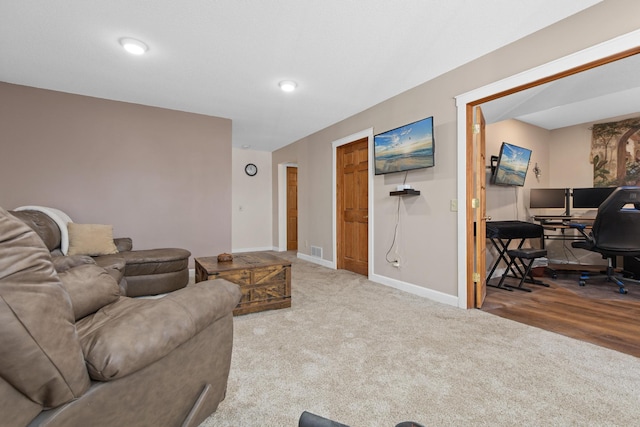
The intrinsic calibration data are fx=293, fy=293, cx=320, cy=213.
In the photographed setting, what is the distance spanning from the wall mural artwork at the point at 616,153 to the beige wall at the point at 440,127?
12.8 ft

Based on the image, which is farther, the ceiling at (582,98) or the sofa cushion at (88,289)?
the ceiling at (582,98)

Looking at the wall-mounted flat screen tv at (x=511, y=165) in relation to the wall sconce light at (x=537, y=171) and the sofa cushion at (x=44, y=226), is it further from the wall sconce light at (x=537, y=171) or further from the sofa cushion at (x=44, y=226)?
the sofa cushion at (x=44, y=226)

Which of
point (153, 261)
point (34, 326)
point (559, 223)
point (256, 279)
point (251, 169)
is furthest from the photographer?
point (251, 169)

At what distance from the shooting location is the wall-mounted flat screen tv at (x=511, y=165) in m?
4.36

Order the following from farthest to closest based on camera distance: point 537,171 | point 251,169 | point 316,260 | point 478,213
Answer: point 251,169, point 316,260, point 537,171, point 478,213

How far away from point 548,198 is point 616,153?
1219 mm

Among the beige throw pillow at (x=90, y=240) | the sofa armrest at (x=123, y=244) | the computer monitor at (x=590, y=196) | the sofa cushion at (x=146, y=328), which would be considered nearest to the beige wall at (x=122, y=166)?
the sofa armrest at (x=123, y=244)

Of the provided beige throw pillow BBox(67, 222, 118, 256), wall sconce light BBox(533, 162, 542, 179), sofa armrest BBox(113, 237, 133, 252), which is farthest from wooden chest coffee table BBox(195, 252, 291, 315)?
wall sconce light BBox(533, 162, 542, 179)

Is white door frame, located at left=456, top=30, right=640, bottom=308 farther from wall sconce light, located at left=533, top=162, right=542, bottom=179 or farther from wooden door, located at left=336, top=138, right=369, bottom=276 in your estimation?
wall sconce light, located at left=533, top=162, right=542, bottom=179

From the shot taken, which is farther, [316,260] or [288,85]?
[316,260]

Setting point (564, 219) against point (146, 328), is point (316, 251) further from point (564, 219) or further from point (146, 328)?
point (146, 328)

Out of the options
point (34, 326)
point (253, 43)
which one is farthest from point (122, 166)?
point (34, 326)

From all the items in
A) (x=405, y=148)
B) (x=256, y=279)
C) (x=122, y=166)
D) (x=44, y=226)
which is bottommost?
(x=256, y=279)

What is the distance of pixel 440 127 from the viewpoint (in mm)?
3252
